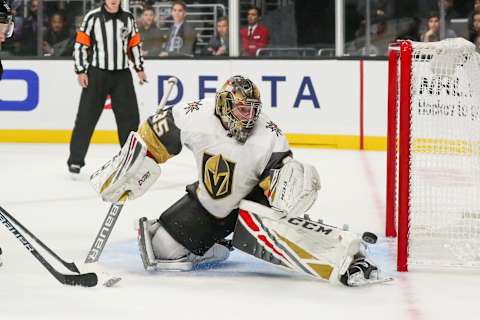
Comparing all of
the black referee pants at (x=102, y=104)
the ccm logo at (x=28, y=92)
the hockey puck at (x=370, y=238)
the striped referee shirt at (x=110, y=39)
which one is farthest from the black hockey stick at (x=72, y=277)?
the ccm logo at (x=28, y=92)

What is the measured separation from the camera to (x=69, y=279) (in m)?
4.27

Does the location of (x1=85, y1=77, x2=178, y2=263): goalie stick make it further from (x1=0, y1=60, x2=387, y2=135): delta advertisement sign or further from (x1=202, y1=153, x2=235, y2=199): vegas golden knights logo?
(x1=0, y1=60, x2=387, y2=135): delta advertisement sign

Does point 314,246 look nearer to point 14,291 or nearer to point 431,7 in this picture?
point 14,291

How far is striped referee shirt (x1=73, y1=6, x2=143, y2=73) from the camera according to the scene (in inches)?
306

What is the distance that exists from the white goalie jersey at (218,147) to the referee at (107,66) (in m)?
3.28

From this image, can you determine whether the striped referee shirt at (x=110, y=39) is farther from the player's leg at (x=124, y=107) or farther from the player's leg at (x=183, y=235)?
the player's leg at (x=183, y=235)

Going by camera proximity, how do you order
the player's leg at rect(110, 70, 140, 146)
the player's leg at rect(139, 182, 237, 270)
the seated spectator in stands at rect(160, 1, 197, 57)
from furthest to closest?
1. the seated spectator in stands at rect(160, 1, 197, 57)
2. the player's leg at rect(110, 70, 140, 146)
3. the player's leg at rect(139, 182, 237, 270)

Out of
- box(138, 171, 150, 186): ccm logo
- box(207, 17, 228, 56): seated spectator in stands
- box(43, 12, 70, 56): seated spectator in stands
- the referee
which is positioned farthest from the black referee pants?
box(138, 171, 150, 186): ccm logo

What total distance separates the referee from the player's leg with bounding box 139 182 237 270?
124 inches

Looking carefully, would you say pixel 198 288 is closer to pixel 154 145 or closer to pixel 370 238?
pixel 154 145

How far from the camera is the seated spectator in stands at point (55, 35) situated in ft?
32.2

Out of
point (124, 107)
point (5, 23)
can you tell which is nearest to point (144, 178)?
point (5, 23)

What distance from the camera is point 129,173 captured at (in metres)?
4.38

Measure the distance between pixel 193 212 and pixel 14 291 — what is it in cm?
76
